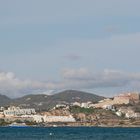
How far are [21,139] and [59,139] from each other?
823 centimetres

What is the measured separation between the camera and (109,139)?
158250mm

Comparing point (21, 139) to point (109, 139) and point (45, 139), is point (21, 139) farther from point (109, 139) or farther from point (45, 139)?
point (109, 139)

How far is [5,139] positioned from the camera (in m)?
154

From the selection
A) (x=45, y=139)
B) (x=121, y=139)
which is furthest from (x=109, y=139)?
(x=45, y=139)

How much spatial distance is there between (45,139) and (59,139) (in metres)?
3.16

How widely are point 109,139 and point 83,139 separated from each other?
6.12 metres

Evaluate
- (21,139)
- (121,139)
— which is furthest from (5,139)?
(121,139)

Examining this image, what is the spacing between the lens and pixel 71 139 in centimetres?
15438

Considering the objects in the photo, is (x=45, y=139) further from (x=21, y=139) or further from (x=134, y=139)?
(x=134, y=139)

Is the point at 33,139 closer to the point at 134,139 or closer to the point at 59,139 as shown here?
the point at 59,139

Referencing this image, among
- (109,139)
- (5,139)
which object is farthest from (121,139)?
(5,139)

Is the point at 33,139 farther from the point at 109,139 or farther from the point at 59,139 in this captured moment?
the point at 109,139

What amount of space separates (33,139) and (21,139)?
2.76 meters

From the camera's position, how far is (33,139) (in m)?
152
